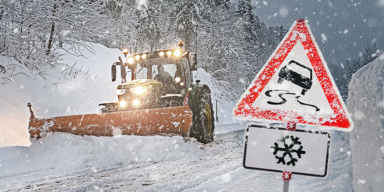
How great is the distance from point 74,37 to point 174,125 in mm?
8078

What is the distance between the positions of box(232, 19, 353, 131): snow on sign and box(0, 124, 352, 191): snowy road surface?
3.95 feet

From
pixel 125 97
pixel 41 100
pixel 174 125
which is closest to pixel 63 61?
pixel 41 100

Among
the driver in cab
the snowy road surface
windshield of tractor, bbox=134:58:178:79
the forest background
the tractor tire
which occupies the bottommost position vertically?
the snowy road surface

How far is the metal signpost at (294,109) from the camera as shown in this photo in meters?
1.84

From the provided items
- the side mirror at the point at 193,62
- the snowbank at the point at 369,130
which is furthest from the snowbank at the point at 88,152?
the snowbank at the point at 369,130

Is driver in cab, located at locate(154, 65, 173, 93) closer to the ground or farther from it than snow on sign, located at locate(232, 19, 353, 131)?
farther from it

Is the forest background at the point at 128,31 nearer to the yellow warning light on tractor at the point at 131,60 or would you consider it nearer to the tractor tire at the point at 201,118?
the yellow warning light on tractor at the point at 131,60

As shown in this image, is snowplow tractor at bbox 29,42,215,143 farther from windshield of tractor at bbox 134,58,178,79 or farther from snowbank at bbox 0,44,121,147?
snowbank at bbox 0,44,121,147

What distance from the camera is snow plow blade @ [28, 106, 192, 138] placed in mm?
5785

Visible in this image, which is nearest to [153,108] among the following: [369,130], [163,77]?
[163,77]

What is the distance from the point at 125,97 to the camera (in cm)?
691

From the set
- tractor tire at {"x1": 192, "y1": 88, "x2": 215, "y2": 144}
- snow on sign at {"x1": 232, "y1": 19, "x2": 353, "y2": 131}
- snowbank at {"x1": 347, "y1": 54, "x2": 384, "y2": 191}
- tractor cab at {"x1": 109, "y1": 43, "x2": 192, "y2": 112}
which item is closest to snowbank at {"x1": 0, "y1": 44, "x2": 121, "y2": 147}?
tractor cab at {"x1": 109, "y1": 43, "x2": 192, "y2": 112}

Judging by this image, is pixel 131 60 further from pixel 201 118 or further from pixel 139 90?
pixel 201 118

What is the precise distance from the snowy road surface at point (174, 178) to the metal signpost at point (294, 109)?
3.84 ft
